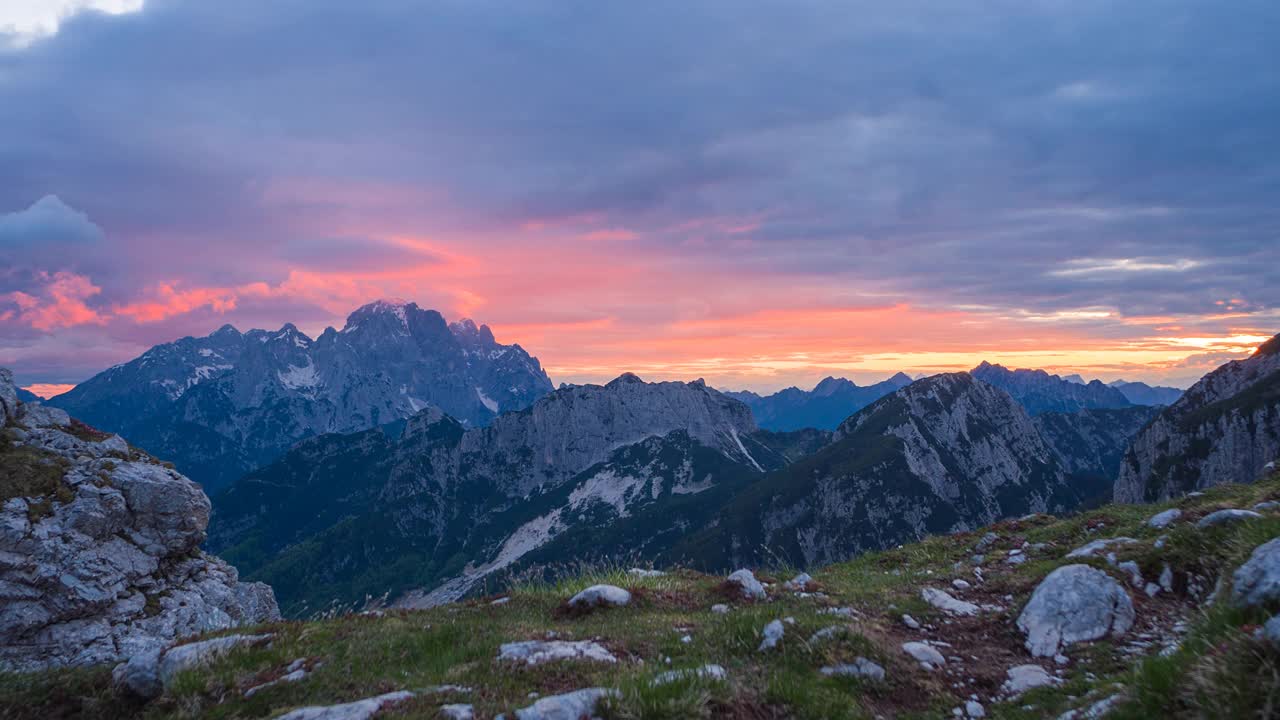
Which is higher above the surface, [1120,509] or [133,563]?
[1120,509]

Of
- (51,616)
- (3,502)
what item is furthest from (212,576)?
(3,502)

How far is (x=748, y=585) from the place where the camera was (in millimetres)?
15352

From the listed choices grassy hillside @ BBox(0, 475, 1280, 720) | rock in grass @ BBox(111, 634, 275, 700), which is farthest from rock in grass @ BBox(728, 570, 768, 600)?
rock in grass @ BBox(111, 634, 275, 700)

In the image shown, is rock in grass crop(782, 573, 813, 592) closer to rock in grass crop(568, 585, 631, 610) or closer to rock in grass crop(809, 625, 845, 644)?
rock in grass crop(568, 585, 631, 610)

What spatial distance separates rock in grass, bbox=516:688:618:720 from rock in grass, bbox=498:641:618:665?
2175 millimetres

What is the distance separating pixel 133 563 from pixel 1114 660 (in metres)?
50.6

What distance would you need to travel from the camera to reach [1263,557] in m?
6.83

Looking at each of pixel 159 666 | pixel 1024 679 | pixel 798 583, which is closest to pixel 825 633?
pixel 1024 679

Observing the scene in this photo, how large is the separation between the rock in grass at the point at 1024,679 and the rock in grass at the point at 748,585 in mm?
6225

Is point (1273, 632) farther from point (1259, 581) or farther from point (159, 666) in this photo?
point (159, 666)

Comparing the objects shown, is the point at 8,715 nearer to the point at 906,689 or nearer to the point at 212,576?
the point at 906,689

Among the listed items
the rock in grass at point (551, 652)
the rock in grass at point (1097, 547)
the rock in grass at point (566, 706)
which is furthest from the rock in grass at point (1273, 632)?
the rock in grass at point (1097, 547)

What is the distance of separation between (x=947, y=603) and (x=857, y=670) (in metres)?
5.79

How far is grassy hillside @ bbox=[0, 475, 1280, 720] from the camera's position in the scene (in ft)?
20.3
